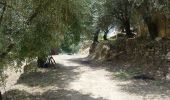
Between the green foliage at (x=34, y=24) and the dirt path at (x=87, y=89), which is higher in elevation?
the green foliage at (x=34, y=24)

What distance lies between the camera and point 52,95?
1833 cm

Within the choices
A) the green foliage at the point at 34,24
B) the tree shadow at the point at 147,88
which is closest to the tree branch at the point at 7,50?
the green foliage at the point at 34,24

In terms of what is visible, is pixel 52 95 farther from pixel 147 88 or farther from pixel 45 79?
pixel 45 79

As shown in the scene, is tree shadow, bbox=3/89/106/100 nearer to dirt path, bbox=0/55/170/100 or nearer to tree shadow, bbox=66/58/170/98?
dirt path, bbox=0/55/170/100

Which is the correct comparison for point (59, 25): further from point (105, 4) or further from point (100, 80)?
point (105, 4)

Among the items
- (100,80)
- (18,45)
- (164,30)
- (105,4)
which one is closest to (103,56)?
(105,4)

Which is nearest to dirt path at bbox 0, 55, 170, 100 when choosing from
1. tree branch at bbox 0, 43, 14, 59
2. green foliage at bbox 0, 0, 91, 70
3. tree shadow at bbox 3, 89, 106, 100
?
tree shadow at bbox 3, 89, 106, 100

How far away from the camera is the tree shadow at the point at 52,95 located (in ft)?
55.3

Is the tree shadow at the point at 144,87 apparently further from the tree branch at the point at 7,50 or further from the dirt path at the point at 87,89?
the tree branch at the point at 7,50

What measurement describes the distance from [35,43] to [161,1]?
8.32 m

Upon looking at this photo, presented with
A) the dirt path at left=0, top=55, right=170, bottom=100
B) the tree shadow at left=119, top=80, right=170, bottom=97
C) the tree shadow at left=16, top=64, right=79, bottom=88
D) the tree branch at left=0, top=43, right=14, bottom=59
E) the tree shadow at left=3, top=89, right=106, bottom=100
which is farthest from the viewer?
the tree shadow at left=16, top=64, right=79, bottom=88

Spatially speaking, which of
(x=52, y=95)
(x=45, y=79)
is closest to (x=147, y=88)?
(x=52, y=95)

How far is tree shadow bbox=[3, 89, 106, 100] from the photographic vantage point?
16.9 m

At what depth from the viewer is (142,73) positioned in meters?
23.6
